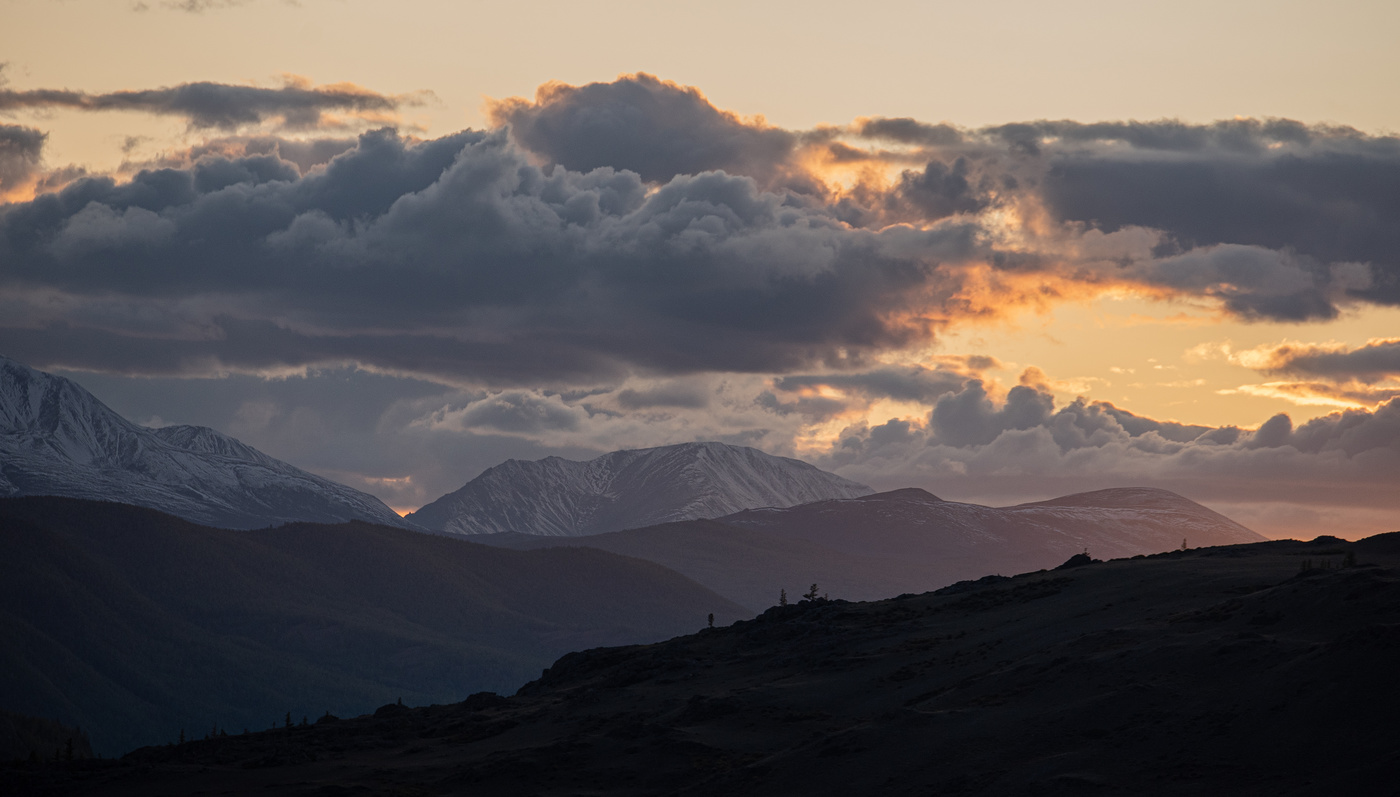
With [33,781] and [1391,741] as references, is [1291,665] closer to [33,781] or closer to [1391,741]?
[1391,741]

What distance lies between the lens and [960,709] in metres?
68.1

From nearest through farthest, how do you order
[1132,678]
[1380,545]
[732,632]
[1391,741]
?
[1391,741]
[1132,678]
[1380,545]
[732,632]

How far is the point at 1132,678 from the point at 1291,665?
742 cm

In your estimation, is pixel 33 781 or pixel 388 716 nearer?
pixel 33 781

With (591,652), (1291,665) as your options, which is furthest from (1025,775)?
(591,652)

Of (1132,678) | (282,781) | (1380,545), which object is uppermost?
(1380,545)

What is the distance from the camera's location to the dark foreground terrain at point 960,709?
55031 millimetres

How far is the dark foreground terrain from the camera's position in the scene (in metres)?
55.0

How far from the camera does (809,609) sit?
105 meters

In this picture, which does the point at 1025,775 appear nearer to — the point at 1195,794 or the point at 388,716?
the point at 1195,794

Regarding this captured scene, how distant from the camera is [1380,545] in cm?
8369

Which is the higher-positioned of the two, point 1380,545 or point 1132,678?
point 1380,545

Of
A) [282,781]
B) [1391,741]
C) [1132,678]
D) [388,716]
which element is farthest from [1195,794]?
[388,716]

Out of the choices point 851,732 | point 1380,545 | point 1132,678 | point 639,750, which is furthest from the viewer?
point 1380,545
